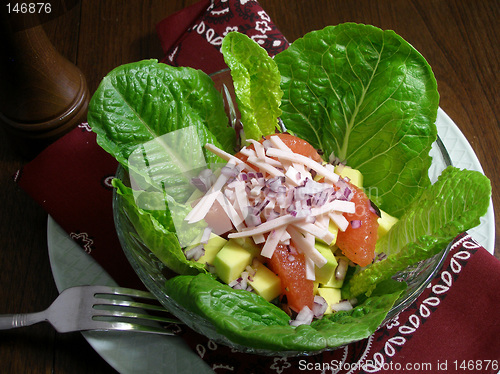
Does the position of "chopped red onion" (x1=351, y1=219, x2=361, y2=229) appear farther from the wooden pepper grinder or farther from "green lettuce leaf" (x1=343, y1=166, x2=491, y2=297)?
the wooden pepper grinder

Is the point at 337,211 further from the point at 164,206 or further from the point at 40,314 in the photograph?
the point at 40,314

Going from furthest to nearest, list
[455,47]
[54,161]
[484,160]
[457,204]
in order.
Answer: [455,47] → [484,160] → [54,161] → [457,204]

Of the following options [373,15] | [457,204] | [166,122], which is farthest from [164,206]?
[373,15]

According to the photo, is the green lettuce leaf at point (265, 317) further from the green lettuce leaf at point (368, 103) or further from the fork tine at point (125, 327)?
the green lettuce leaf at point (368, 103)

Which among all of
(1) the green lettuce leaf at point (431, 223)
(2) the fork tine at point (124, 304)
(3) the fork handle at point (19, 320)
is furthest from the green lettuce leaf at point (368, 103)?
(3) the fork handle at point (19, 320)

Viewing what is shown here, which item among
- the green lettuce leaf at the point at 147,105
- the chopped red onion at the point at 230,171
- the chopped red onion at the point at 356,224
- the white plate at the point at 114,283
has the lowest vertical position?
the white plate at the point at 114,283

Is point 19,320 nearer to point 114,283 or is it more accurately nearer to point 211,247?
point 114,283
